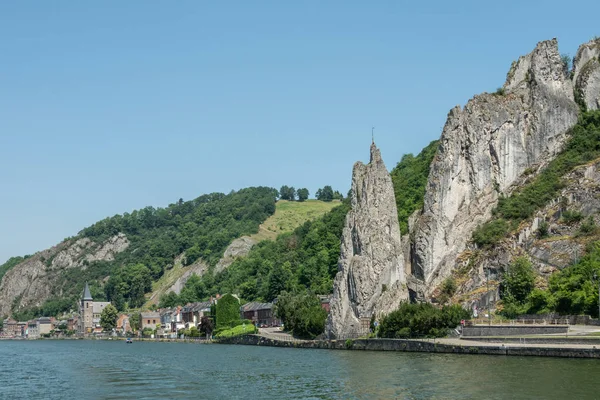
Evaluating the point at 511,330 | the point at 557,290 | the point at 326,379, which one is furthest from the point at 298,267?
the point at 326,379

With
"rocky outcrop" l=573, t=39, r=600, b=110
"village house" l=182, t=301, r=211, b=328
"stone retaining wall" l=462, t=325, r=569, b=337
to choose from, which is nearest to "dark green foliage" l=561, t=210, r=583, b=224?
"stone retaining wall" l=462, t=325, r=569, b=337

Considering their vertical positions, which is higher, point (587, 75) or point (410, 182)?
point (587, 75)

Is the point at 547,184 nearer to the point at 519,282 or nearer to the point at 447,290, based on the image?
the point at 447,290

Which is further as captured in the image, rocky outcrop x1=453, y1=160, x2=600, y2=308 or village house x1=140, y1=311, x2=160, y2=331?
village house x1=140, y1=311, x2=160, y2=331

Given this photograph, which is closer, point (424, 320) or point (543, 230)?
point (424, 320)

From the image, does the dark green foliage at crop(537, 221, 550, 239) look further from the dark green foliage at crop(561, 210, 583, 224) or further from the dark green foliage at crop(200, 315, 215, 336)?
the dark green foliage at crop(200, 315, 215, 336)

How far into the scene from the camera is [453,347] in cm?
7562

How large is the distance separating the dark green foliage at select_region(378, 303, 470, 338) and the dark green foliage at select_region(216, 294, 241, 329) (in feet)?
180

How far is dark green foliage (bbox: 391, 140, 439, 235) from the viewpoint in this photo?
13625 centimetres

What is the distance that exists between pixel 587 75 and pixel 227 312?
70.4 meters

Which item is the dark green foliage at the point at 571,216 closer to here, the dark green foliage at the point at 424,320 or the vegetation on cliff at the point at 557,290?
the vegetation on cliff at the point at 557,290

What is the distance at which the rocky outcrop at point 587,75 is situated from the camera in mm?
118188

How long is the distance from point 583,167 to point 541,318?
29469mm

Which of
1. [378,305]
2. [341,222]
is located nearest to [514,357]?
[378,305]
